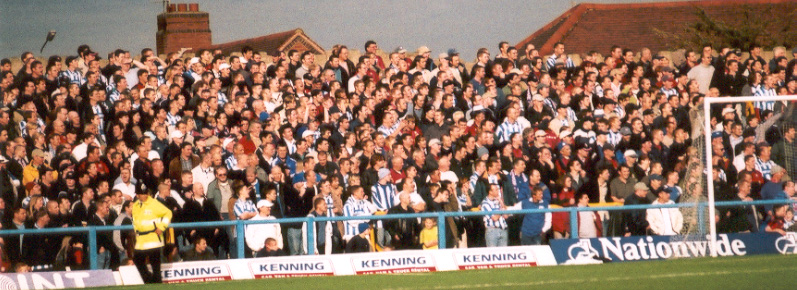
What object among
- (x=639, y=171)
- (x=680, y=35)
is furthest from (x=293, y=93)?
(x=680, y=35)

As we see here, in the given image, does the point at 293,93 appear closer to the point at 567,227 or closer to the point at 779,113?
the point at 567,227

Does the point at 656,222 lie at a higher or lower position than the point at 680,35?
lower

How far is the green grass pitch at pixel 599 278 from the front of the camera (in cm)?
1210

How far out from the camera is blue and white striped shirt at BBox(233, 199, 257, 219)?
1506 centimetres

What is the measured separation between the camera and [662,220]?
15555 mm

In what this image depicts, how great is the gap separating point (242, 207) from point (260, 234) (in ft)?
2.05

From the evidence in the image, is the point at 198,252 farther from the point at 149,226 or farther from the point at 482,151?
the point at 482,151

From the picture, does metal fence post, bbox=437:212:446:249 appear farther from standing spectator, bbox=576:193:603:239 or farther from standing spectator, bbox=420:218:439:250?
standing spectator, bbox=576:193:603:239

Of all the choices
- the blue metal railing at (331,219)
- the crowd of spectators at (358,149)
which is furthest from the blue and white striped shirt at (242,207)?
the blue metal railing at (331,219)

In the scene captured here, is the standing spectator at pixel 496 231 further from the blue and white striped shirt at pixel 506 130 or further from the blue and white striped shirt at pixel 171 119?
the blue and white striped shirt at pixel 171 119

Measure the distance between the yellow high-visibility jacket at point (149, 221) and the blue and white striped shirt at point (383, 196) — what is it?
11.5 ft

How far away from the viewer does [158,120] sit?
1645 cm

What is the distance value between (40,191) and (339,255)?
403 cm

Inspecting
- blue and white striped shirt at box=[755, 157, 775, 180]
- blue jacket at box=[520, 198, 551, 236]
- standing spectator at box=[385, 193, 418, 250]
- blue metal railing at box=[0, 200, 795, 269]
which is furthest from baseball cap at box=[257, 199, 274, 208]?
blue and white striped shirt at box=[755, 157, 775, 180]
